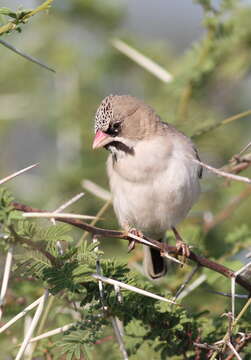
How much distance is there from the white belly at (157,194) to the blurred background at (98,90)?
614 mm

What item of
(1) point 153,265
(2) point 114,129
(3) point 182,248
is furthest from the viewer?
(1) point 153,265

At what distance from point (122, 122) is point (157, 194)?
0.64m

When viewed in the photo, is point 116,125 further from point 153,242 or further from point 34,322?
point 34,322

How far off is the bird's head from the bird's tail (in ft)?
2.94

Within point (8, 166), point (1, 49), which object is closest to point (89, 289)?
point (8, 166)

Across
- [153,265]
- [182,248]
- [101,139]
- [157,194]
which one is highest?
[101,139]

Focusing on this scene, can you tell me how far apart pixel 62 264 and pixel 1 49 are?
19.9 feet

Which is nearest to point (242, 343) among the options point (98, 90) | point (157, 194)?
point (157, 194)

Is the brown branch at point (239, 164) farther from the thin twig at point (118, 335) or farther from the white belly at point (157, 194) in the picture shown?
the thin twig at point (118, 335)

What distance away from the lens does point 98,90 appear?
338 inches

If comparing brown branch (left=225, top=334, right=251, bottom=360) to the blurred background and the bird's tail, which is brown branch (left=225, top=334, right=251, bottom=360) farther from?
the blurred background

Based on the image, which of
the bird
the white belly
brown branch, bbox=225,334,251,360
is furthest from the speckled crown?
brown branch, bbox=225,334,251,360

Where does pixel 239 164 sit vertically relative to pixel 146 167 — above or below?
above

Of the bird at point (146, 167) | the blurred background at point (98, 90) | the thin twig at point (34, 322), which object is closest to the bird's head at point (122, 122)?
the bird at point (146, 167)
